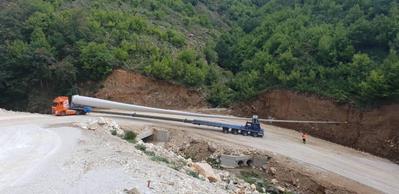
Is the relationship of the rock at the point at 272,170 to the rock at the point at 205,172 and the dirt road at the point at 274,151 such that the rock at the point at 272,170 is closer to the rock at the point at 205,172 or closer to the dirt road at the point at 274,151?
the dirt road at the point at 274,151

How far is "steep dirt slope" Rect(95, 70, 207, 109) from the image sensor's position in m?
47.9

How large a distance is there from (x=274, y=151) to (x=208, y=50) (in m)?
24.0

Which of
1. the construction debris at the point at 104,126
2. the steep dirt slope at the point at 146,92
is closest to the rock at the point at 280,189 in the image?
the construction debris at the point at 104,126

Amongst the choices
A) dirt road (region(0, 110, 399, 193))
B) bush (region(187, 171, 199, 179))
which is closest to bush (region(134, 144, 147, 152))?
dirt road (region(0, 110, 399, 193))

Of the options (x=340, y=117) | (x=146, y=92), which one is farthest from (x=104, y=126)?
(x=340, y=117)

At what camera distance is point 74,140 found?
29328mm

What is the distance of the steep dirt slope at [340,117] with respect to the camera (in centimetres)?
3522

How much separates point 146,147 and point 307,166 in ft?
32.5

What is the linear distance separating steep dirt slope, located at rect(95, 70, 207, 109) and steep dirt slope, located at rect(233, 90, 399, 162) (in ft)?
18.7

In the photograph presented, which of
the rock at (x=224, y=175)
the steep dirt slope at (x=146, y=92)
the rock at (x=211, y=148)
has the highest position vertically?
the steep dirt slope at (x=146, y=92)

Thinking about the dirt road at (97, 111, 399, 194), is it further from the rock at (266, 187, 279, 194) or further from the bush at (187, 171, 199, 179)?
the bush at (187, 171, 199, 179)

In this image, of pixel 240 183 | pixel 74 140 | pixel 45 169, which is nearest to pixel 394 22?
pixel 240 183

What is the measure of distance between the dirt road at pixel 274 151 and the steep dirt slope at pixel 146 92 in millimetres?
6196

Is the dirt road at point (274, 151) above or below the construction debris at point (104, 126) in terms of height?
below
